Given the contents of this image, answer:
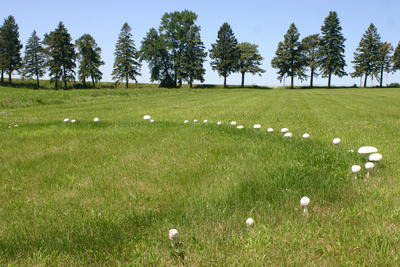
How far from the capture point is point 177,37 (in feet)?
200

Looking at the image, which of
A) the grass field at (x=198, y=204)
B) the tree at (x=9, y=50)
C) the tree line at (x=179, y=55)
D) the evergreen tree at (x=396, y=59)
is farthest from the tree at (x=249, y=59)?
the grass field at (x=198, y=204)

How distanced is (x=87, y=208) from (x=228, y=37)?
67653 mm

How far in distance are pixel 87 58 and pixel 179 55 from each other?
62.9 ft

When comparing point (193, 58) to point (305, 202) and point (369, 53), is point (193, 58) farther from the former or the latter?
point (305, 202)

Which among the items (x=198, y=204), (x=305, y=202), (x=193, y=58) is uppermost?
(x=193, y=58)

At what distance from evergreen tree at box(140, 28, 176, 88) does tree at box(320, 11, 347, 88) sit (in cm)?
3305

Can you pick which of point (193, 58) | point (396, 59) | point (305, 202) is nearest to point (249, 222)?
point (305, 202)

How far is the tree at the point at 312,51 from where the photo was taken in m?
63.4

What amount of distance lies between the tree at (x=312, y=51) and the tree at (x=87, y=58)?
46.0m

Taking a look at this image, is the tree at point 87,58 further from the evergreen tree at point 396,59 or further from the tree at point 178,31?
the evergreen tree at point 396,59

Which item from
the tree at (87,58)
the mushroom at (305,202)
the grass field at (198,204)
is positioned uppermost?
the tree at (87,58)

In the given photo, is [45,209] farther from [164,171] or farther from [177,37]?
[177,37]

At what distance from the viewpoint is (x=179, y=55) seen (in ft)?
204

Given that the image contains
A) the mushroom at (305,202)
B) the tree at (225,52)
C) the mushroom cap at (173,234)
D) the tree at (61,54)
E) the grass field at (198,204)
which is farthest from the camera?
the tree at (225,52)
